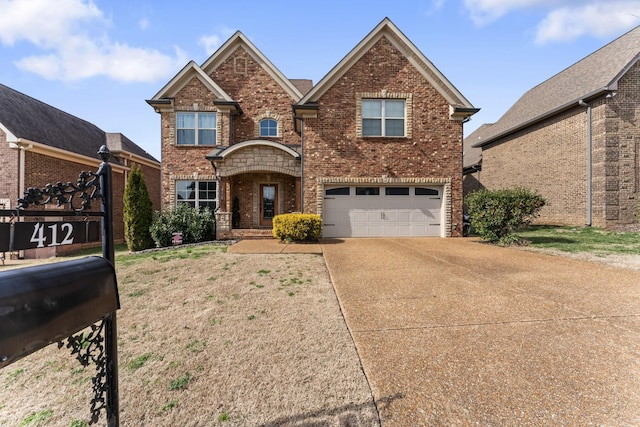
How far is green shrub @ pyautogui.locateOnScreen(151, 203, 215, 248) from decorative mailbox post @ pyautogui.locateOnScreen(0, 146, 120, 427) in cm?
1027

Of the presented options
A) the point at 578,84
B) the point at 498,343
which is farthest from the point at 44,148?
the point at 578,84

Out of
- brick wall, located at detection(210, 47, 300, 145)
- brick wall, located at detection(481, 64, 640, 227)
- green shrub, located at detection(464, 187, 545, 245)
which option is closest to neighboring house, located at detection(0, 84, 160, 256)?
brick wall, located at detection(210, 47, 300, 145)

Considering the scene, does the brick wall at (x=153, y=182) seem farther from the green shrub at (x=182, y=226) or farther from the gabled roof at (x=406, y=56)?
the gabled roof at (x=406, y=56)

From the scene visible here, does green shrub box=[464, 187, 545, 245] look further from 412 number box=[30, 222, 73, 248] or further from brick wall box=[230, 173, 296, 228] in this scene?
412 number box=[30, 222, 73, 248]

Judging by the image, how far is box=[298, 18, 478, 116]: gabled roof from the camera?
12.2m

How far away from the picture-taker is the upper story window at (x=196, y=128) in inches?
554

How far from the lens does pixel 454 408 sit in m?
2.29

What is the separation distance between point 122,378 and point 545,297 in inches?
234

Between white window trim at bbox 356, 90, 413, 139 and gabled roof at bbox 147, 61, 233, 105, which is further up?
gabled roof at bbox 147, 61, 233, 105

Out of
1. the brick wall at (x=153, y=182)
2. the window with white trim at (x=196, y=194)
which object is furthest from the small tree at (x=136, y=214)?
the brick wall at (x=153, y=182)

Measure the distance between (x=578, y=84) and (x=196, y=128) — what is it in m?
20.6

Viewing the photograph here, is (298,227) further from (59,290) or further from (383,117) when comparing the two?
(59,290)

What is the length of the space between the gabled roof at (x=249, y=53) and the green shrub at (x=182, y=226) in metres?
7.80

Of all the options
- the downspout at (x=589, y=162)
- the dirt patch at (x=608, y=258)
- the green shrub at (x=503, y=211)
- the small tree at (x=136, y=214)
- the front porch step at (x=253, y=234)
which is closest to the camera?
the dirt patch at (x=608, y=258)
